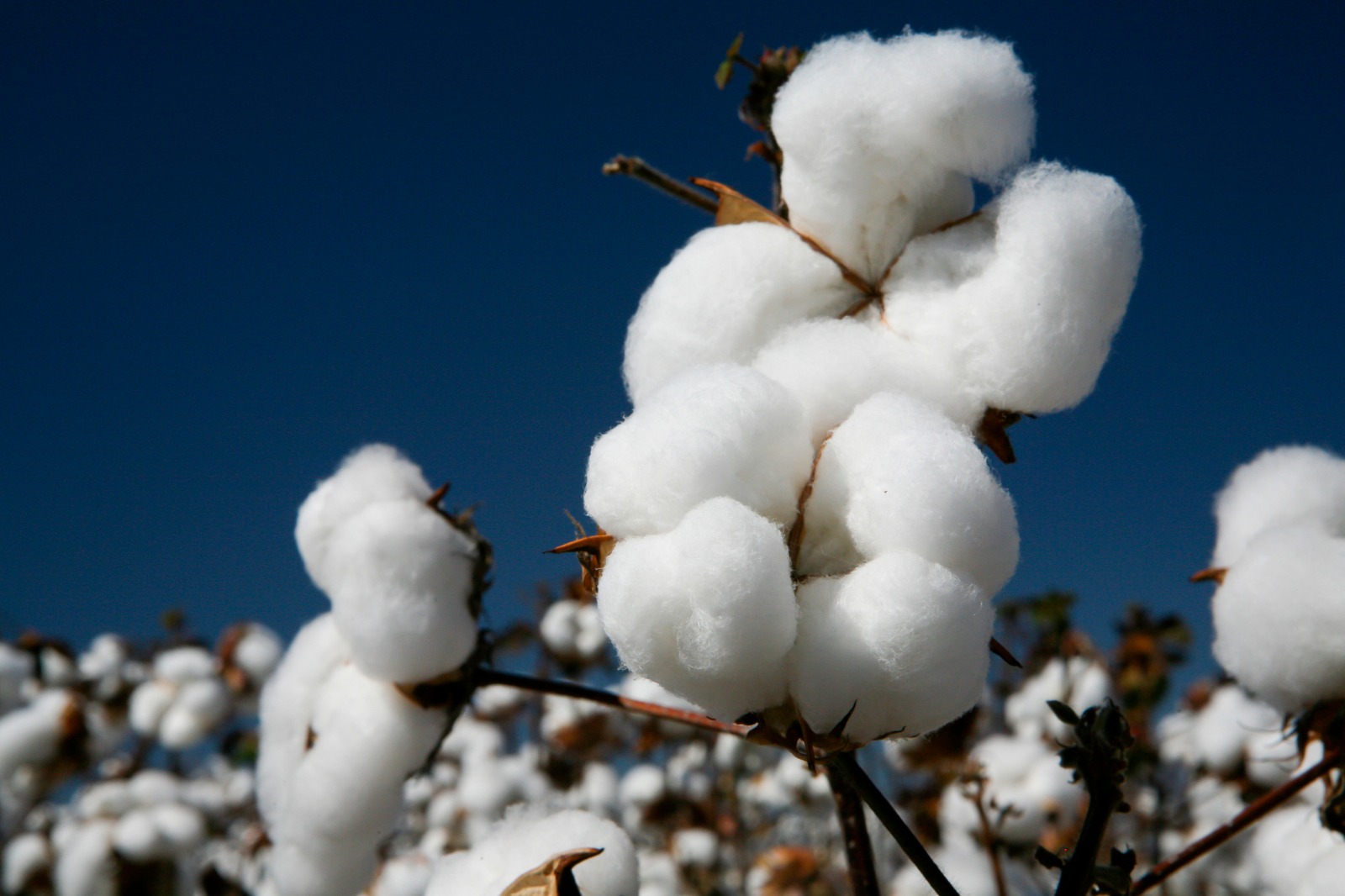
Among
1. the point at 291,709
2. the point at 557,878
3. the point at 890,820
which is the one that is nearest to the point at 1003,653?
the point at 890,820

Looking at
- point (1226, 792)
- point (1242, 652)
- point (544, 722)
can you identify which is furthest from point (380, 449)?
point (544, 722)

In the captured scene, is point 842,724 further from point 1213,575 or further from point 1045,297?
point 1213,575

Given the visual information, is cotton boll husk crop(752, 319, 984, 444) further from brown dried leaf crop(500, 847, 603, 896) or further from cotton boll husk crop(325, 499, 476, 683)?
cotton boll husk crop(325, 499, 476, 683)

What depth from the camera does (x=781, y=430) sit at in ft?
2.96

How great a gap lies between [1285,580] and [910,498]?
0.84m

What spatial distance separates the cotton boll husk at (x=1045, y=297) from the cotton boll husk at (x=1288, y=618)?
540 millimetres

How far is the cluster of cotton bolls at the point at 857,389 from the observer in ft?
2.69

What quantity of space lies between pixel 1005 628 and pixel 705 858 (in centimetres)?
253

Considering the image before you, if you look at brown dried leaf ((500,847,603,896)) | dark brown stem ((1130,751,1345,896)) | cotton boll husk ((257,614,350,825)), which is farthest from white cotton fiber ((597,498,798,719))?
Answer: cotton boll husk ((257,614,350,825))

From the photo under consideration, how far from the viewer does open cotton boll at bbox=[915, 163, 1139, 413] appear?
3.30 feet

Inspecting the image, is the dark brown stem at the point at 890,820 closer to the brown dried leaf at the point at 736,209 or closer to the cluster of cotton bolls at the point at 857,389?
the cluster of cotton bolls at the point at 857,389

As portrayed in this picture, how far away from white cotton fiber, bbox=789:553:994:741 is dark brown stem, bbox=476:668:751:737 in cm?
39

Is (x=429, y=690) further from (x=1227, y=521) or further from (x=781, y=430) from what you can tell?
(x=1227, y=521)

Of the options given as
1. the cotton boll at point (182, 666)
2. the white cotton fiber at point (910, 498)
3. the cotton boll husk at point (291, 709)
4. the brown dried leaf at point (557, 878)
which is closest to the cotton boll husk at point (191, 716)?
the cotton boll at point (182, 666)
